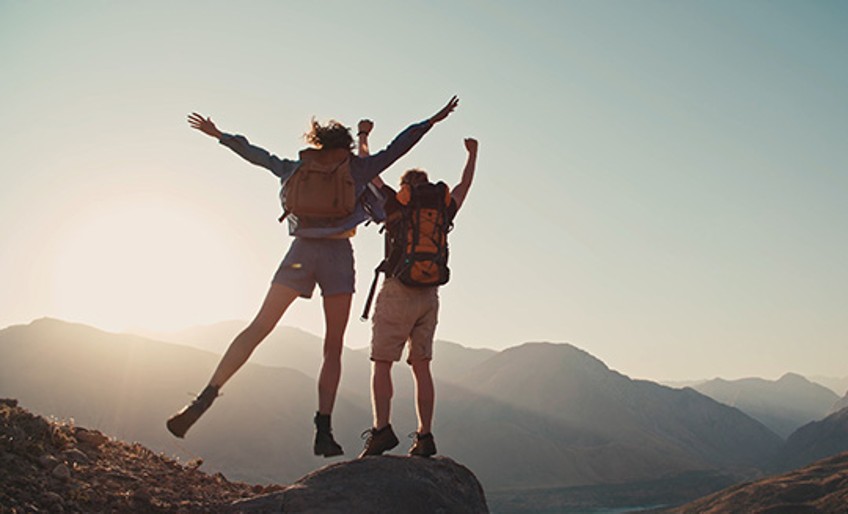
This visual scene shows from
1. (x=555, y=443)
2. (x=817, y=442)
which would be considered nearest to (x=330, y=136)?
(x=555, y=443)

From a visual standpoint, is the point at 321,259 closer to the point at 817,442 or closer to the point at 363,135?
the point at 363,135

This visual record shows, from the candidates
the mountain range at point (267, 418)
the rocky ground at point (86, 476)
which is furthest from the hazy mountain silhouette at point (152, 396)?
the rocky ground at point (86, 476)

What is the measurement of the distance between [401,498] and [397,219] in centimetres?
223

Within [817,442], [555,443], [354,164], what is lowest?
[555,443]

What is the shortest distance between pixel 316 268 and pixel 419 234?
995 millimetres

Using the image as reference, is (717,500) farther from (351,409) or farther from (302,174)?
(302,174)

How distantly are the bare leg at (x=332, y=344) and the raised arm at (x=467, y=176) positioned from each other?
1.49 meters

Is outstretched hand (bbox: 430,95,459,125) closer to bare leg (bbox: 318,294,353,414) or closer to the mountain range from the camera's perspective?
bare leg (bbox: 318,294,353,414)

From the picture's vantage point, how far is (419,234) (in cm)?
618

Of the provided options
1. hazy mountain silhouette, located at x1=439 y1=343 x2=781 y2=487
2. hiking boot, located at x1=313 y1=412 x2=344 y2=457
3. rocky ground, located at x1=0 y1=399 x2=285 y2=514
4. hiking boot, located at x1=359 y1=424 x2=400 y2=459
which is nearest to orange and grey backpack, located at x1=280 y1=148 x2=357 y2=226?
hiking boot, located at x1=313 y1=412 x2=344 y2=457

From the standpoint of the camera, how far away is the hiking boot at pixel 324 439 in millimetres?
5703

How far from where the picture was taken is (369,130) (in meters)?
6.46

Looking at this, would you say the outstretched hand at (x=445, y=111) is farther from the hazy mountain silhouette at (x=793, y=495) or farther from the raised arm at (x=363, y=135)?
the hazy mountain silhouette at (x=793, y=495)

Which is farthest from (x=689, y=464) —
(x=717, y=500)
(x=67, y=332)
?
(x=67, y=332)
